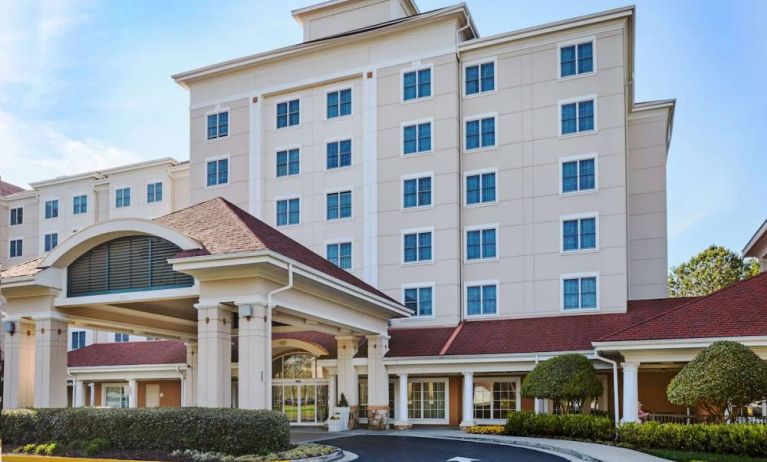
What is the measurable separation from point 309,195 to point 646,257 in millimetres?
15254

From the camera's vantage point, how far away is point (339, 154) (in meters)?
34.6

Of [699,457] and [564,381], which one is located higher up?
[564,381]

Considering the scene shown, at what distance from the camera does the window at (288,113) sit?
35.8 meters

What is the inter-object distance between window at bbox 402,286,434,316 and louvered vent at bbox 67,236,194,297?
1419cm

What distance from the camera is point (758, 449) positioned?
57.1ft

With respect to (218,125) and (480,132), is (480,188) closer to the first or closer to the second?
(480,132)

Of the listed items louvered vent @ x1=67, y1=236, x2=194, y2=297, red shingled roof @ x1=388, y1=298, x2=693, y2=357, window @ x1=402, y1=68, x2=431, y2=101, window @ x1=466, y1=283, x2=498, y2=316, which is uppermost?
window @ x1=402, y1=68, x2=431, y2=101

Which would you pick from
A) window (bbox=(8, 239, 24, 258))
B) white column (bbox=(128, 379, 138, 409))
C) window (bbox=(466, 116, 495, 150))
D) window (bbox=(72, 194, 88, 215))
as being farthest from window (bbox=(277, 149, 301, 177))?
window (bbox=(8, 239, 24, 258))

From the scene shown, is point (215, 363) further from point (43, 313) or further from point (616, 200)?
point (616, 200)

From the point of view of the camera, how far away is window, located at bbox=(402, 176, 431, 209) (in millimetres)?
32844

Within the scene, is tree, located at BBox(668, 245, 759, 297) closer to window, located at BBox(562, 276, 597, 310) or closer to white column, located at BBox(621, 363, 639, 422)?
window, located at BBox(562, 276, 597, 310)

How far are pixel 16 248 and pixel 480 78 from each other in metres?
32.3

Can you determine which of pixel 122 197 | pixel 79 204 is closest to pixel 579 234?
pixel 122 197

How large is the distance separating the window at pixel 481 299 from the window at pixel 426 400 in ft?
11.0
